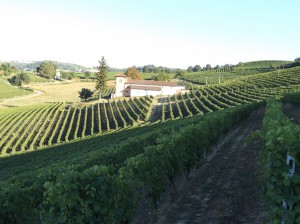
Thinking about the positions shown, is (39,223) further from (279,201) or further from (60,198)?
(279,201)

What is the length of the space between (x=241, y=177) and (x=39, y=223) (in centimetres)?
810

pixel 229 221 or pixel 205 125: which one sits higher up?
pixel 205 125

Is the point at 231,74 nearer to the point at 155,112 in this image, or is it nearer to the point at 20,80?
the point at 155,112

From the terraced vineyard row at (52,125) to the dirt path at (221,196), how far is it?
29693mm

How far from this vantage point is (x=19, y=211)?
699 centimetres

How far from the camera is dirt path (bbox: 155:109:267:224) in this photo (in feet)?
29.0

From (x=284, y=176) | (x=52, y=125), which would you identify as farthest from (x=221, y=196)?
(x=52, y=125)

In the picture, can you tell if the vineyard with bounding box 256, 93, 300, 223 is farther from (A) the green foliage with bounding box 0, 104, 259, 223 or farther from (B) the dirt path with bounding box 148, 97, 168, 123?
(B) the dirt path with bounding box 148, 97, 168, 123

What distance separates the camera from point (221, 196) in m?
10.4

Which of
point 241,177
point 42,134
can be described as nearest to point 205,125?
point 241,177

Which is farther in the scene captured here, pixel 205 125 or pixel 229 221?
pixel 205 125

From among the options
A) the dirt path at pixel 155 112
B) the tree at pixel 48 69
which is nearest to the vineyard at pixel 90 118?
the dirt path at pixel 155 112

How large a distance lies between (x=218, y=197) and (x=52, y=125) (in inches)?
1887

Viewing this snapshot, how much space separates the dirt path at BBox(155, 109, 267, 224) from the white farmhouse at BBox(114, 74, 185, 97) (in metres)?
70.7
